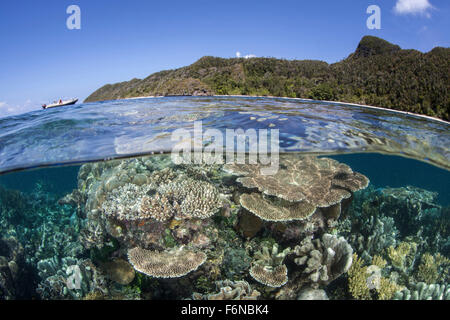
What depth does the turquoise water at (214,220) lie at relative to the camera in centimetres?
483

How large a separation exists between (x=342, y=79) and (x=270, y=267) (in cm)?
2977

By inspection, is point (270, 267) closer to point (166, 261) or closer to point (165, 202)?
point (166, 261)

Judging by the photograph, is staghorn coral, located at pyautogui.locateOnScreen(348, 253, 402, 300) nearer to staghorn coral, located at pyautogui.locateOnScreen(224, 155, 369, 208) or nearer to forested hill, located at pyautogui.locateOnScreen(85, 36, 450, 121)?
staghorn coral, located at pyautogui.locateOnScreen(224, 155, 369, 208)

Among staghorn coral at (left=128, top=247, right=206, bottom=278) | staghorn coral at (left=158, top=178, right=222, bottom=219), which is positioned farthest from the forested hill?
staghorn coral at (left=128, top=247, right=206, bottom=278)

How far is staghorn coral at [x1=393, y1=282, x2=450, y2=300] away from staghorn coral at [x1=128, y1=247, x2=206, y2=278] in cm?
411

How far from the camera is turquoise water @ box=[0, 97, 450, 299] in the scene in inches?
190

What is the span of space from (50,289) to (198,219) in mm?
4033

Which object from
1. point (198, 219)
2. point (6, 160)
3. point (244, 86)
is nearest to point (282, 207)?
point (198, 219)

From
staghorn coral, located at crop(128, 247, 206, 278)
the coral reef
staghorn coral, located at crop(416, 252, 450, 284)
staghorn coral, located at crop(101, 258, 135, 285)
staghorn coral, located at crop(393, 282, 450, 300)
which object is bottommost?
staghorn coral, located at crop(416, 252, 450, 284)

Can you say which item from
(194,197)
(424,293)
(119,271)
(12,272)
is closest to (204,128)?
(194,197)

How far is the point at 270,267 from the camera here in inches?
188

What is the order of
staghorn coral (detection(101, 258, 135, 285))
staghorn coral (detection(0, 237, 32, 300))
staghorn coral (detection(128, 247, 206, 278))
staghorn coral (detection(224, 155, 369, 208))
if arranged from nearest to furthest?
1. staghorn coral (detection(128, 247, 206, 278))
2. staghorn coral (detection(101, 258, 135, 285))
3. staghorn coral (detection(224, 155, 369, 208))
4. staghorn coral (detection(0, 237, 32, 300))

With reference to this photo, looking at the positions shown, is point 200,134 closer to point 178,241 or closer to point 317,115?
point 178,241

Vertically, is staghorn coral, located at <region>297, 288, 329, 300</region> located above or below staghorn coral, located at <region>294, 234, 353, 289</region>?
below
